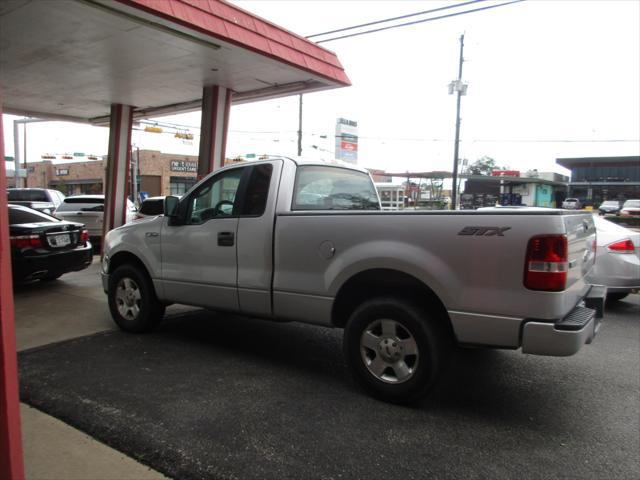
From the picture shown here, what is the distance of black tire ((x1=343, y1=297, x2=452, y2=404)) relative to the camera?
3.45 meters

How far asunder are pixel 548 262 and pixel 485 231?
43cm

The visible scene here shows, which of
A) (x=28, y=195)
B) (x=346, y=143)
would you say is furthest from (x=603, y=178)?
(x=28, y=195)

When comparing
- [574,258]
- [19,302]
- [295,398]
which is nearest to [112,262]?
[19,302]

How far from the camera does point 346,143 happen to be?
5138 centimetres

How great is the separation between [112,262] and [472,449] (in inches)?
178

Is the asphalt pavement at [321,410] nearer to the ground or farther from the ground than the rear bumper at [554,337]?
nearer to the ground

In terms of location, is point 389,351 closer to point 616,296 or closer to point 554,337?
point 554,337

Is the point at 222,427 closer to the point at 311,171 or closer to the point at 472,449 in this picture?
the point at 472,449

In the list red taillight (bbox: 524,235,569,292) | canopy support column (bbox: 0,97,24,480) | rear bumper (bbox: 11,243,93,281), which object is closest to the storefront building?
rear bumper (bbox: 11,243,93,281)

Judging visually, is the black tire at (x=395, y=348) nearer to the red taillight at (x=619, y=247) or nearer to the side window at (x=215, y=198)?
the side window at (x=215, y=198)

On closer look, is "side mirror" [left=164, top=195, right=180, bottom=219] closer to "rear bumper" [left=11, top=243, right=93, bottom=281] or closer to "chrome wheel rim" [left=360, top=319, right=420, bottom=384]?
"chrome wheel rim" [left=360, top=319, right=420, bottom=384]

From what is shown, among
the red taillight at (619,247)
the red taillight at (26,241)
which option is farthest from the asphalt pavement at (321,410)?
the red taillight at (26,241)

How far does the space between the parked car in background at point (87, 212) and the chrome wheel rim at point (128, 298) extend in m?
8.97

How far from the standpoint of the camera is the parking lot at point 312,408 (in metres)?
2.92
